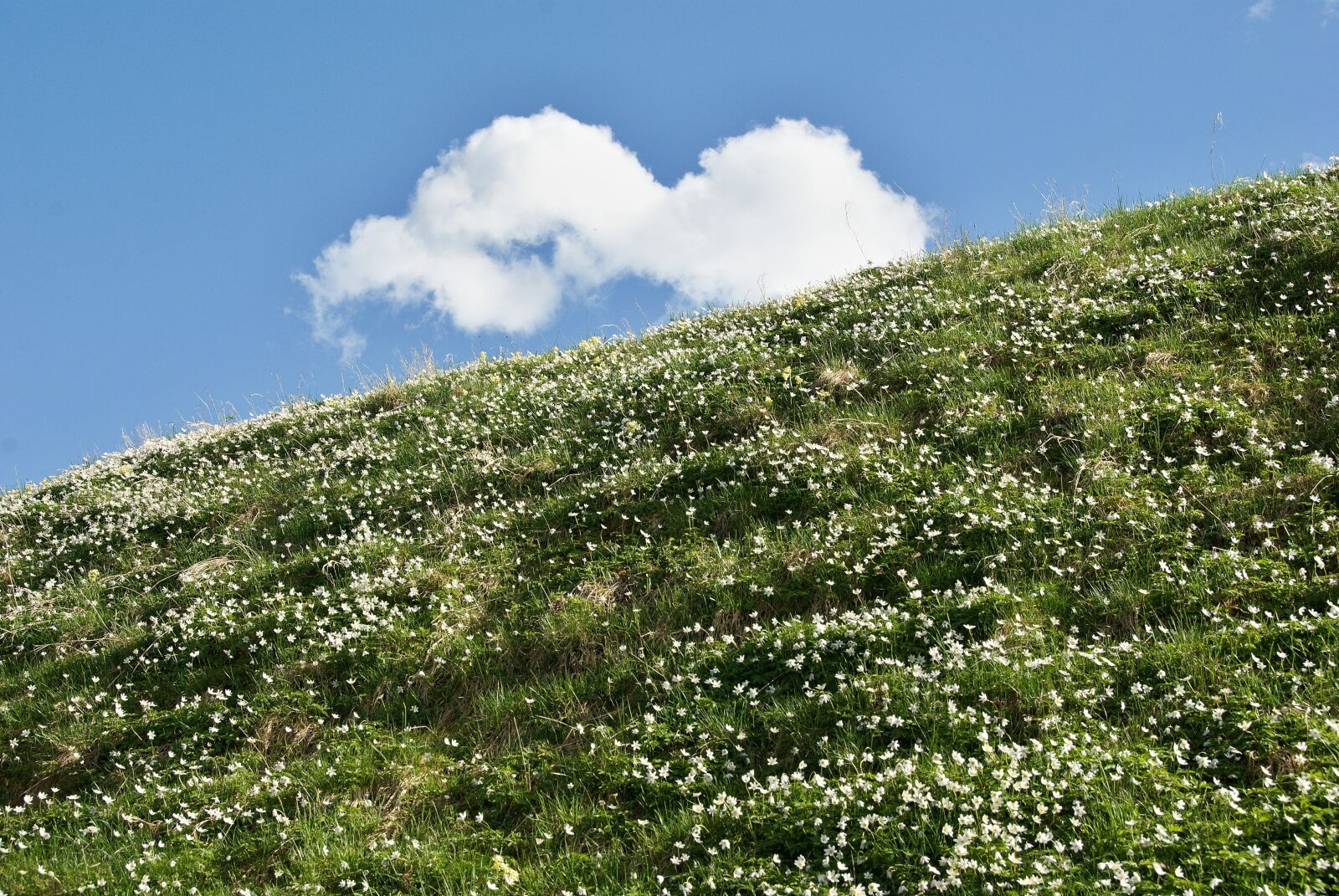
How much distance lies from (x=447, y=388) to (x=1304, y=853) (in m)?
12.4

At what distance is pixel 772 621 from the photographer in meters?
7.98

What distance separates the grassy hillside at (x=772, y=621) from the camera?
5898mm

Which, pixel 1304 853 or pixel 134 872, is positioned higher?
pixel 134 872

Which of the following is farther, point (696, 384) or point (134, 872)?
point (696, 384)

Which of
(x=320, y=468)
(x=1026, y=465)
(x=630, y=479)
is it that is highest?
(x=320, y=468)

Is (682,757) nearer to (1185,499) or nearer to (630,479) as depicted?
(630,479)

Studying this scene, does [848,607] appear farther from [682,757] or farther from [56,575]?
[56,575]

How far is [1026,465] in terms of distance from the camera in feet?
31.6

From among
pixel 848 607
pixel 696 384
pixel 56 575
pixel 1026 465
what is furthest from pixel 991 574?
pixel 56 575

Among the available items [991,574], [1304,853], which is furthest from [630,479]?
[1304,853]

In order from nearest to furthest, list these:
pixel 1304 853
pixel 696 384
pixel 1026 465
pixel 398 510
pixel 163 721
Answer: pixel 1304 853
pixel 163 721
pixel 1026 465
pixel 398 510
pixel 696 384

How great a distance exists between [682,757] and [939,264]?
33.6 ft

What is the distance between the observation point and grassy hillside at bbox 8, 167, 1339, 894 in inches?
232

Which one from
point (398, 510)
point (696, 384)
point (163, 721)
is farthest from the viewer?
point (696, 384)
